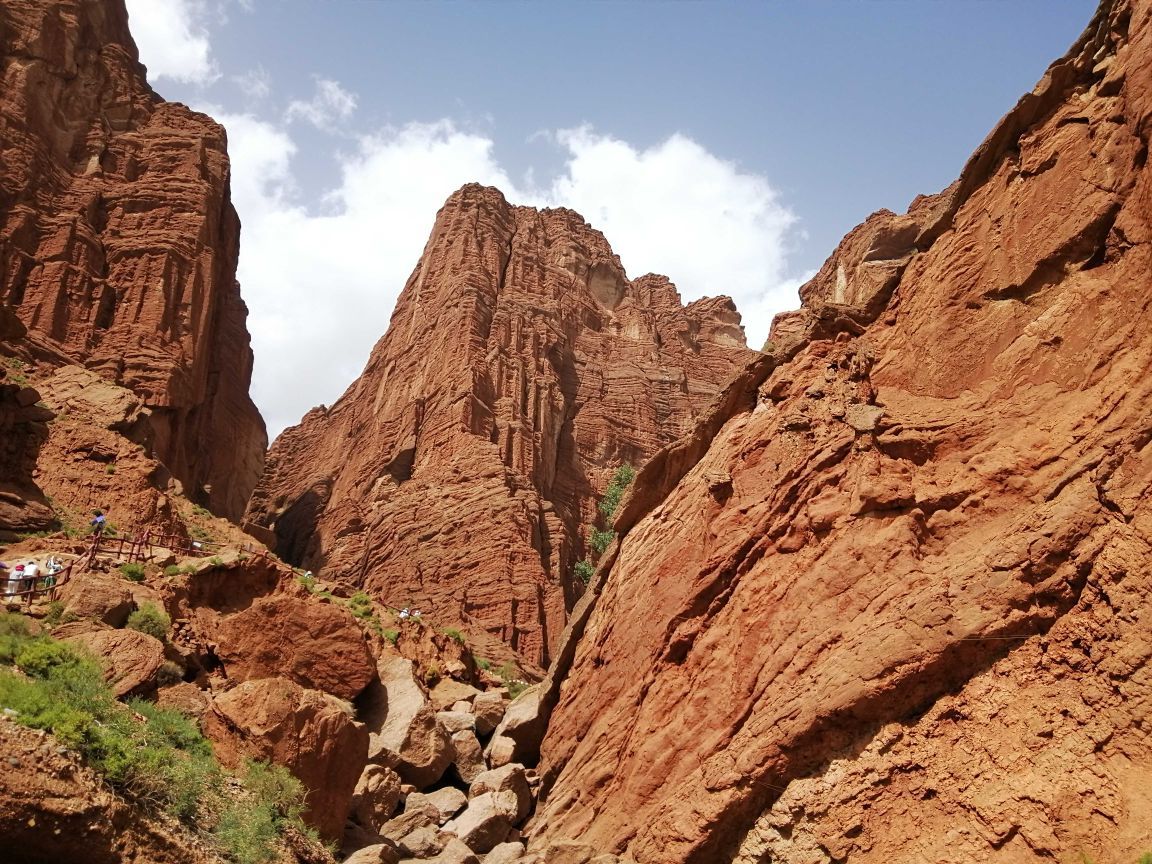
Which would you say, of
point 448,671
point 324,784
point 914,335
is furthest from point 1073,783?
point 448,671

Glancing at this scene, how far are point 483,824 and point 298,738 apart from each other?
5.00 meters

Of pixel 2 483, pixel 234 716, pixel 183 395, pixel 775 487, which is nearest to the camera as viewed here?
pixel 234 716

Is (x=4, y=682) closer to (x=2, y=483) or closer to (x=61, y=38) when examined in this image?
(x=2, y=483)

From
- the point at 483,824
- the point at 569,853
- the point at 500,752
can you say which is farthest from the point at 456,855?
the point at 500,752

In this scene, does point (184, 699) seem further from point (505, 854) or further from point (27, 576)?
point (505, 854)

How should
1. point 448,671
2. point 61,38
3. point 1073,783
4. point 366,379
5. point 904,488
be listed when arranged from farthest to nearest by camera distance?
point 366,379, point 61,38, point 448,671, point 904,488, point 1073,783

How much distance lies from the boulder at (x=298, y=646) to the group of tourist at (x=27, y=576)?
139 inches

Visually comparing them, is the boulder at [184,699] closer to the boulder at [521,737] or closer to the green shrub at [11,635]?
the green shrub at [11,635]

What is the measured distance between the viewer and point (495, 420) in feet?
200

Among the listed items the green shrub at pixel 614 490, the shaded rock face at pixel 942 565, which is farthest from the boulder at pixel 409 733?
the green shrub at pixel 614 490

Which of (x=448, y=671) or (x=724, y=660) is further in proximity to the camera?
(x=448, y=671)

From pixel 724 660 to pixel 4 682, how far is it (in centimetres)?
1127

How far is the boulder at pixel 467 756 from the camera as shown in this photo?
24.2 metres

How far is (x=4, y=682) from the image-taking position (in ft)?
38.5
